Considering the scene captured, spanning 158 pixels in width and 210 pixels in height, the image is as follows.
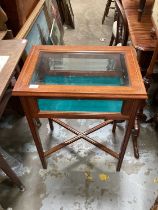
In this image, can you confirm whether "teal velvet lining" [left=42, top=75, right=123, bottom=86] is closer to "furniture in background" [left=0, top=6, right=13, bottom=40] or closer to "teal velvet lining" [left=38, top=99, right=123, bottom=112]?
"teal velvet lining" [left=38, top=99, right=123, bottom=112]

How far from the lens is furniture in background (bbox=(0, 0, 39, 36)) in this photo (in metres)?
1.53

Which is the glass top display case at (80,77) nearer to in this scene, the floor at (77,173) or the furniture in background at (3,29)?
the furniture in background at (3,29)

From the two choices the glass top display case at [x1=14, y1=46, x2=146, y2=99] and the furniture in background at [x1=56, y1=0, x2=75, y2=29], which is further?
the furniture in background at [x1=56, y1=0, x2=75, y2=29]

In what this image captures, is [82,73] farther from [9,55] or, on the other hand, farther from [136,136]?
[136,136]

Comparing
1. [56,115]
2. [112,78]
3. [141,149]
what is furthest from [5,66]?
[141,149]

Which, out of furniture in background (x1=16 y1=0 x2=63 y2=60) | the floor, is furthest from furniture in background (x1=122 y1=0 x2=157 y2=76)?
furniture in background (x1=16 y1=0 x2=63 y2=60)

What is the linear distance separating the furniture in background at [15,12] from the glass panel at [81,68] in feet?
2.03

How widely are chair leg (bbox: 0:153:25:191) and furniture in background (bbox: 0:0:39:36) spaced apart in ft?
3.50

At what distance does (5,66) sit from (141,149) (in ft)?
4.04

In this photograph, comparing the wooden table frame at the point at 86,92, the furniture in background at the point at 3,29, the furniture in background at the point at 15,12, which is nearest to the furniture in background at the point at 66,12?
the furniture in background at the point at 15,12

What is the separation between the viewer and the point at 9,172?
4.23ft

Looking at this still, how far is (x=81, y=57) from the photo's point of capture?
1189mm

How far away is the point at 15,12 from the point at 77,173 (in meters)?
1.33

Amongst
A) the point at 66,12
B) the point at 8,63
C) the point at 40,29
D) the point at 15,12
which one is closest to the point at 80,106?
the point at 8,63
